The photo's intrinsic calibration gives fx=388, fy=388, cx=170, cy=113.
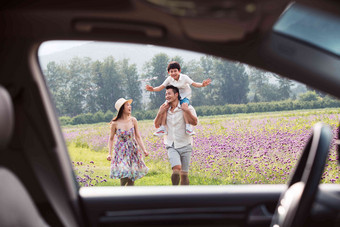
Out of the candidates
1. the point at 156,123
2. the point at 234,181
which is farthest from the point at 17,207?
the point at 234,181

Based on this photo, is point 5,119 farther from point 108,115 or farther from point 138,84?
point 108,115

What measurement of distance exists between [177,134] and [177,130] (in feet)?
A: 0.15

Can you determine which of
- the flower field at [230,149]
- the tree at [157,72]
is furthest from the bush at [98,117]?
the tree at [157,72]

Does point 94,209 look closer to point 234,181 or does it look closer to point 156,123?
point 156,123

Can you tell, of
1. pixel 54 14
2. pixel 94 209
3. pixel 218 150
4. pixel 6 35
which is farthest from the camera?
pixel 218 150

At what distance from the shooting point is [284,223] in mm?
1349

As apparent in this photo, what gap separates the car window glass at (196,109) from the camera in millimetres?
6441

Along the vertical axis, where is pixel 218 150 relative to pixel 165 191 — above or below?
below

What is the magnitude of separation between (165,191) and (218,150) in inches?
180

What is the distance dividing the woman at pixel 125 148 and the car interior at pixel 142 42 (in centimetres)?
244

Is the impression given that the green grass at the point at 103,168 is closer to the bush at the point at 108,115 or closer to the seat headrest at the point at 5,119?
the bush at the point at 108,115

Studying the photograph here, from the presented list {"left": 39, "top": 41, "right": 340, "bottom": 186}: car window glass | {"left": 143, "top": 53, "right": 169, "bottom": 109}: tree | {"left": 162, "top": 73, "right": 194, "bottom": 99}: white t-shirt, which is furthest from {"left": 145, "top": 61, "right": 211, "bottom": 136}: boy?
{"left": 143, "top": 53, "right": 169, "bottom": 109}: tree

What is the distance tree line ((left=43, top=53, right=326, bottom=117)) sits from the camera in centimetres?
711

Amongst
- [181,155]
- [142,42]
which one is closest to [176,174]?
[181,155]
